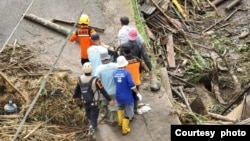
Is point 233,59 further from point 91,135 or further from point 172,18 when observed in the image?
point 91,135

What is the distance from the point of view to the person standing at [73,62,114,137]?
10.3m

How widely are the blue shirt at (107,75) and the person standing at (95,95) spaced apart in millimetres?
260

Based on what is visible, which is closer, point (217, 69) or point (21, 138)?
point (21, 138)

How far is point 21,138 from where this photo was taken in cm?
1068

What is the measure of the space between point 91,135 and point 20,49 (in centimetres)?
406

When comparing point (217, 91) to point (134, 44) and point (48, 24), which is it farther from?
point (48, 24)

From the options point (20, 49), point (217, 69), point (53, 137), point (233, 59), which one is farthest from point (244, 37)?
point (53, 137)

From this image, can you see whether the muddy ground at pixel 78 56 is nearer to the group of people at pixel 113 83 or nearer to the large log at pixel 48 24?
the large log at pixel 48 24

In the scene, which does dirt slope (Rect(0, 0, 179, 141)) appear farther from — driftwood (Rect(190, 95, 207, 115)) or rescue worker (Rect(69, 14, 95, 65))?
rescue worker (Rect(69, 14, 95, 65))

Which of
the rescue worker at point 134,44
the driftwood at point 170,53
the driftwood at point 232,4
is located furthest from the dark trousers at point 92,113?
the driftwood at point 232,4

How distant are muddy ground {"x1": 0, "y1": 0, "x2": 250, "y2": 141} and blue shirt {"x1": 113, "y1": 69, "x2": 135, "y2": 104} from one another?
88cm

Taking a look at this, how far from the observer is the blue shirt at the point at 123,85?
34.2 ft

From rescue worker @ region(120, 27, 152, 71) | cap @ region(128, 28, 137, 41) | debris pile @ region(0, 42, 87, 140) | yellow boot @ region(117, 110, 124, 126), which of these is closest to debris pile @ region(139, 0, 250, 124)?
rescue worker @ region(120, 27, 152, 71)

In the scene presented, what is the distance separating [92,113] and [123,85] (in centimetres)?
83
